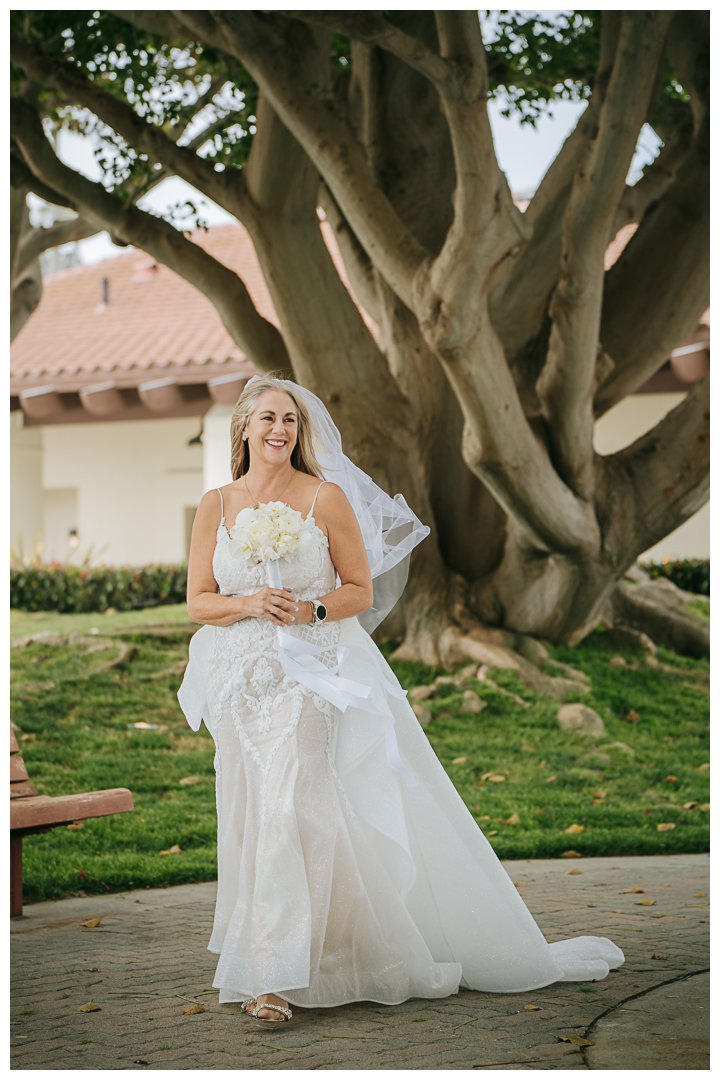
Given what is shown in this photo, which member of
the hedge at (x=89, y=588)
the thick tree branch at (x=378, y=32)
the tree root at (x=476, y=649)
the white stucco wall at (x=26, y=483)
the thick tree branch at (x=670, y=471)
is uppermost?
the thick tree branch at (x=378, y=32)

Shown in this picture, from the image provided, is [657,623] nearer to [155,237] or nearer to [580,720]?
[580,720]

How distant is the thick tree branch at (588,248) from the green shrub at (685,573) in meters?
5.70

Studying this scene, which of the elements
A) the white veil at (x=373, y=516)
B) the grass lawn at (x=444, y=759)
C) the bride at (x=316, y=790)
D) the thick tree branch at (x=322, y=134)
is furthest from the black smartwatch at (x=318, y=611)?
the thick tree branch at (x=322, y=134)

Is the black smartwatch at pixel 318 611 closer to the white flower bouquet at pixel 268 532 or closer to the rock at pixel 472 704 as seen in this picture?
the white flower bouquet at pixel 268 532

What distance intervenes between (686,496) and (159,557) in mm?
9439

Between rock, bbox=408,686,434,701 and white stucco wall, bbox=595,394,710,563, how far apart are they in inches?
239

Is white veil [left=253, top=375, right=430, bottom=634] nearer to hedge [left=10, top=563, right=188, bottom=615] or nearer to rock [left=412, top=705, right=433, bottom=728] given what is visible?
Result: rock [left=412, top=705, right=433, bottom=728]

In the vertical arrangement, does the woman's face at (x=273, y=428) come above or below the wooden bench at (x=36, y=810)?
above

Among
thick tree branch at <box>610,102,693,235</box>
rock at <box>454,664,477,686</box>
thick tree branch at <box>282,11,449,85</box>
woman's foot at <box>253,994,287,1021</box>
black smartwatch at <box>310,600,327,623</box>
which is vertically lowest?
woman's foot at <box>253,994,287,1021</box>

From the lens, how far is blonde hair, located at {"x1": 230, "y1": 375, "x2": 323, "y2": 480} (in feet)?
14.7

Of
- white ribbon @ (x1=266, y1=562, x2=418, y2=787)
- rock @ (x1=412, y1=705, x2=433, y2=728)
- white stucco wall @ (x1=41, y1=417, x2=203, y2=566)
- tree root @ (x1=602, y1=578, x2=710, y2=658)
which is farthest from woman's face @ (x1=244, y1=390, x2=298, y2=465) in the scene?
white stucco wall @ (x1=41, y1=417, x2=203, y2=566)

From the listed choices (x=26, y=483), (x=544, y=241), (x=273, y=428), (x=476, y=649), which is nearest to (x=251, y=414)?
(x=273, y=428)

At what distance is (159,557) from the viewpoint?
16750 mm

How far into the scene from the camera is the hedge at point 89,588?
1427 cm
